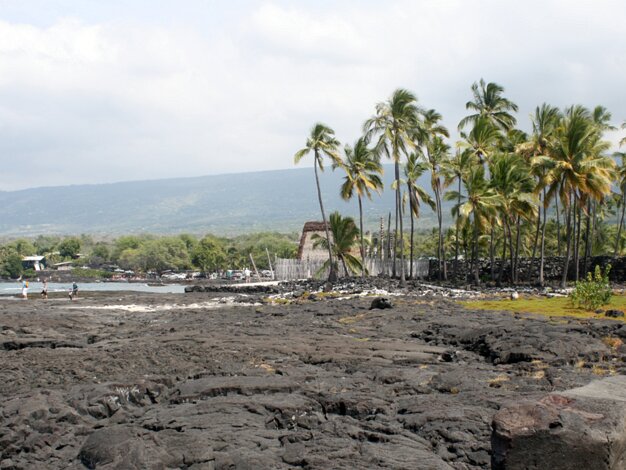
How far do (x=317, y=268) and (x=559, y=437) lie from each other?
51680 millimetres

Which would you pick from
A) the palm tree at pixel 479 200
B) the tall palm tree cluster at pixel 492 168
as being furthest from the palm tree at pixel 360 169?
the palm tree at pixel 479 200

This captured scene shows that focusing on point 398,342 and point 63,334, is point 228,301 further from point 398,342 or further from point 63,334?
point 398,342

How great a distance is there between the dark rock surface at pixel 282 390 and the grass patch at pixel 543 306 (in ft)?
11.1

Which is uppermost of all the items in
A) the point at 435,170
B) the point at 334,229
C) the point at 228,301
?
the point at 435,170

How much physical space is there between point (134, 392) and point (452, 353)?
8.06 metres

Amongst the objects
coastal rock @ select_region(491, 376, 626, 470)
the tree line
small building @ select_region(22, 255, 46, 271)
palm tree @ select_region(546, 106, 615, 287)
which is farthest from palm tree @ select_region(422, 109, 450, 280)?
small building @ select_region(22, 255, 46, 271)

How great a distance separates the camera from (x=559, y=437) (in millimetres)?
7402

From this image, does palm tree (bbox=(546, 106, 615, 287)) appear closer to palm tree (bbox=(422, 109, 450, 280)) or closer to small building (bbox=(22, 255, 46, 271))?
palm tree (bbox=(422, 109, 450, 280))

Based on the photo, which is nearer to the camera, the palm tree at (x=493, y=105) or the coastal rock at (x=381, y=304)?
the coastal rock at (x=381, y=304)

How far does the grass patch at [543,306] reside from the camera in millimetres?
26273

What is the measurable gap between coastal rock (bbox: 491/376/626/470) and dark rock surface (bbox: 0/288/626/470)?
0.62m

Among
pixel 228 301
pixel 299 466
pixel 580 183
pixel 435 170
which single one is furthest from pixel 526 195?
pixel 299 466

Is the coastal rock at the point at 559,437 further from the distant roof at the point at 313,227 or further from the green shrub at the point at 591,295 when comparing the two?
the distant roof at the point at 313,227

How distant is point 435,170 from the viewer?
52.6 meters
